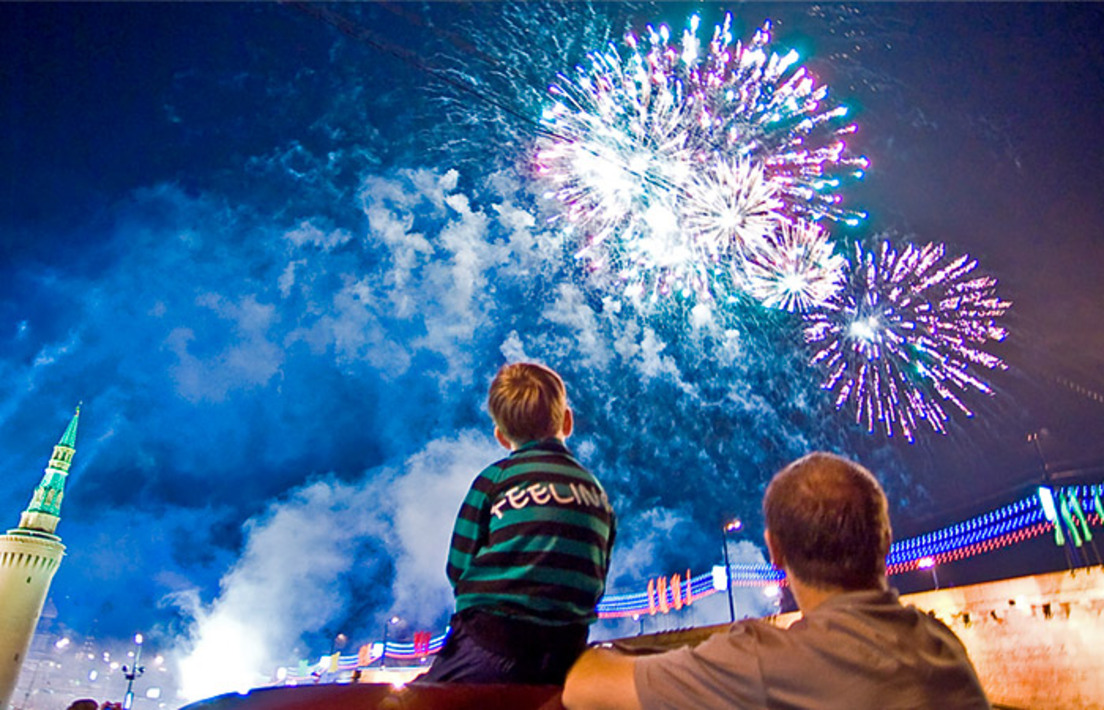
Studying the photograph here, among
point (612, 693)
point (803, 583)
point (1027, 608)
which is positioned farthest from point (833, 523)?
point (1027, 608)

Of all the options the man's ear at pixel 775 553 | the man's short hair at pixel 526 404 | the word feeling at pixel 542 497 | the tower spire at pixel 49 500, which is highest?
the tower spire at pixel 49 500

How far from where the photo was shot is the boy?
242cm

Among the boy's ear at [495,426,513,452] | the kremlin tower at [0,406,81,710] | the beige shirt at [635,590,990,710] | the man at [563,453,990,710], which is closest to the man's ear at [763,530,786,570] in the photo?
the man at [563,453,990,710]

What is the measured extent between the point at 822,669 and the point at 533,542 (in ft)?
3.71

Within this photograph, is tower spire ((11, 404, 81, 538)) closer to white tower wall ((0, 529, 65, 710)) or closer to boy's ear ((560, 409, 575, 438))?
white tower wall ((0, 529, 65, 710))

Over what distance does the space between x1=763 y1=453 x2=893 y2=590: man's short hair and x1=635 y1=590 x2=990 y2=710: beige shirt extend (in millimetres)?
137

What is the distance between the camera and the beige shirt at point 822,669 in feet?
5.82

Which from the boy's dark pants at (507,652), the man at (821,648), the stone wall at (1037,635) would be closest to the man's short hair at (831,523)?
the man at (821,648)

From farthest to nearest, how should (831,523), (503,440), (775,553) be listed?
1. (503,440)
2. (775,553)
3. (831,523)

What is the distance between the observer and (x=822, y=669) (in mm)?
1788

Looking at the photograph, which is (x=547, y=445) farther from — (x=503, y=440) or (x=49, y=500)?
(x=49, y=500)

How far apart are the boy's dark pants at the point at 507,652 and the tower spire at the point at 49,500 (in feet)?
270

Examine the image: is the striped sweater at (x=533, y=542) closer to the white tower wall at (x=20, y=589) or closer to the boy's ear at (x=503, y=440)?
the boy's ear at (x=503, y=440)

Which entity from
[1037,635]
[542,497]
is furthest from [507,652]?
[1037,635]
